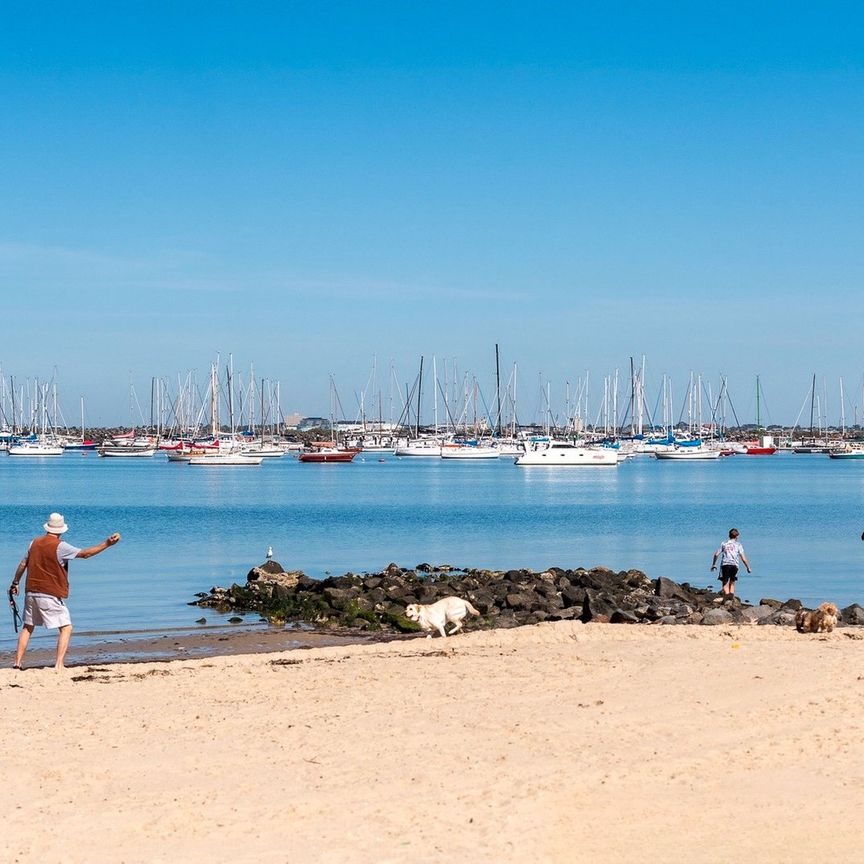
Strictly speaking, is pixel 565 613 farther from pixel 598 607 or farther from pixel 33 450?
pixel 33 450

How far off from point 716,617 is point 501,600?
5.58m

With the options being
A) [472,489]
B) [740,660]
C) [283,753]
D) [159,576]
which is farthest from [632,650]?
[472,489]

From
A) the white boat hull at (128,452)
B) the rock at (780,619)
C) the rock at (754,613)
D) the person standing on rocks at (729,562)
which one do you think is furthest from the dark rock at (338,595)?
the white boat hull at (128,452)

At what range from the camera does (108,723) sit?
12.8 meters

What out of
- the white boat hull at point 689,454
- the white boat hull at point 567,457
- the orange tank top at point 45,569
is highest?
the orange tank top at point 45,569

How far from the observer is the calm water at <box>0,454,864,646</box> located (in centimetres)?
3341

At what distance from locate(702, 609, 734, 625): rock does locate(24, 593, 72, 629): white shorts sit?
1057 cm

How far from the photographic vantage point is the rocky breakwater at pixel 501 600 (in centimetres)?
2289

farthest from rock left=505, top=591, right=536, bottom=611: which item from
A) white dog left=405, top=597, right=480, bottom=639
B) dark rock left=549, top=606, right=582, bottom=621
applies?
white dog left=405, top=597, right=480, bottom=639

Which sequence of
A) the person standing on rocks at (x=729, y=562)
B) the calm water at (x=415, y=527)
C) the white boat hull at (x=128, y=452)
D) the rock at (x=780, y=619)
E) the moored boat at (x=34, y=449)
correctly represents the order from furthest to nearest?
1. the white boat hull at (x=128, y=452)
2. the moored boat at (x=34, y=449)
3. the calm water at (x=415, y=527)
4. the person standing on rocks at (x=729, y=562)
5. the rock at (x=780, y=619)

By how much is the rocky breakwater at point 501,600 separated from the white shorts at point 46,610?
327 inches

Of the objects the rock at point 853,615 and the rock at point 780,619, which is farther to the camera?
the rock at point 853,615

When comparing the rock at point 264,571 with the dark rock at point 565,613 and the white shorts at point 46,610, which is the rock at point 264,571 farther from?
the white shorts at point 46,610

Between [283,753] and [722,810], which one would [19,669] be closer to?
[283,753]
